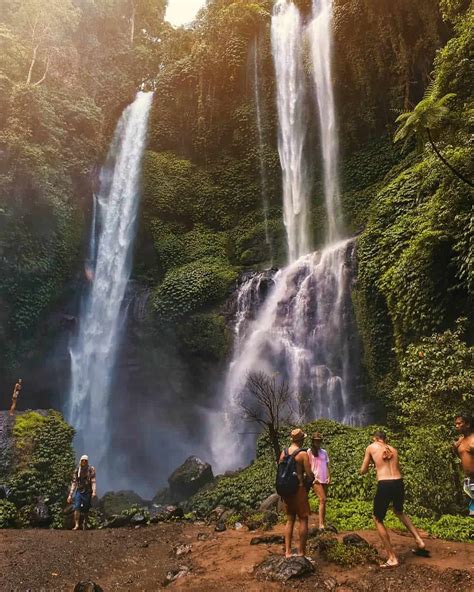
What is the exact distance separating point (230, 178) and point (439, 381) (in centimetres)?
2022

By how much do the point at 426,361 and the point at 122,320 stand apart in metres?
16.7

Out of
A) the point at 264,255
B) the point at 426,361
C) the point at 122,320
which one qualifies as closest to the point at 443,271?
the point at 426,361

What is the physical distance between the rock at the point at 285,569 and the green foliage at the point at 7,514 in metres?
7.87

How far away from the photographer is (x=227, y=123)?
85.3 feet

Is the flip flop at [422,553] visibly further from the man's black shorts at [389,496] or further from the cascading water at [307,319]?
the cascading water at [307,319]

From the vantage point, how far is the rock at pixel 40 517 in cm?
1003

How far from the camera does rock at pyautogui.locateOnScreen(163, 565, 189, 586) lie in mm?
5383

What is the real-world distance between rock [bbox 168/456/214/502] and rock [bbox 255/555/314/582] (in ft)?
29.4

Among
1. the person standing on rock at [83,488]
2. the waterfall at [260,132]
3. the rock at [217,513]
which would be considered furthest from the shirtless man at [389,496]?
Answer: the waterfall at [260,132]

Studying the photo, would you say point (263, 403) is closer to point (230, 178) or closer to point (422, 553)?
point (422, 553)

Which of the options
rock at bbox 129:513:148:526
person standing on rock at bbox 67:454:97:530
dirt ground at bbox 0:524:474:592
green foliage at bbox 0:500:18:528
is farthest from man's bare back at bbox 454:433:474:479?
green foliage at bbox 0:500:18:528

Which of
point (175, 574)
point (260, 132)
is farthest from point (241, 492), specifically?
point (260, 132)

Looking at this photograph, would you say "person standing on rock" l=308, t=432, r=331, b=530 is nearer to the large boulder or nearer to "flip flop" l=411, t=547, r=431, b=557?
"flip flop" l=411, t=547, r=431, b=557

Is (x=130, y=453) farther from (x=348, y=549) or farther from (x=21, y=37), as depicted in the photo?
(x=21, y=37)
